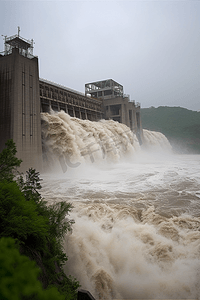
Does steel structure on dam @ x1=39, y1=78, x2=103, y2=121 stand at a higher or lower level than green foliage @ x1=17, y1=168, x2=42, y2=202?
higher

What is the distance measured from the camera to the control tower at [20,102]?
1089 cm

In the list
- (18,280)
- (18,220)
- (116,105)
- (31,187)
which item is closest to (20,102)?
(31,187)

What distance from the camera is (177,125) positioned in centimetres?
6588

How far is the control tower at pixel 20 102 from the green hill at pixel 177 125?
132 ft

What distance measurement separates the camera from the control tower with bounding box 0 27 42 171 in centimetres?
1089

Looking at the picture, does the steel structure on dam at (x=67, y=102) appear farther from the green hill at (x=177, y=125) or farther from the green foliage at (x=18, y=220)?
the green hill at (x=177, y=125)

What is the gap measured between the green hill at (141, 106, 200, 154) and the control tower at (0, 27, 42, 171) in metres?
40.4

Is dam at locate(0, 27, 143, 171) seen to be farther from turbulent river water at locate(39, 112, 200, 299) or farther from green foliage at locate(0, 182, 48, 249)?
green foliage at locate(0, 182, 48, 249)

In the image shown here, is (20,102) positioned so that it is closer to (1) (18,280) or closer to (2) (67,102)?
(2) (67,102)

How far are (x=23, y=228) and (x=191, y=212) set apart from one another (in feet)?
15.7

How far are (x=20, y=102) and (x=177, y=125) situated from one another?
64390 millimetres

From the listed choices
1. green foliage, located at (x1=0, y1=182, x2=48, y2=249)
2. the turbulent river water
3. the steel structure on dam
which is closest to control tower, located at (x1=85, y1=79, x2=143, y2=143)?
the steel structure on dam

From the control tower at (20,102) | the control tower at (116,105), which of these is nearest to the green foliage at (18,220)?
the control tower at (20,102)

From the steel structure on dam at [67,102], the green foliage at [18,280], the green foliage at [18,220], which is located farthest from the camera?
the steel structure on dam at [67,102]
